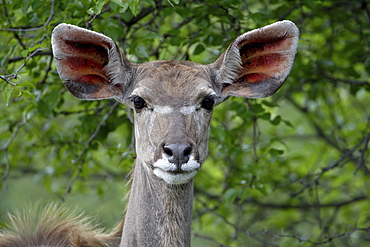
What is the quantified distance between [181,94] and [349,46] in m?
3.35

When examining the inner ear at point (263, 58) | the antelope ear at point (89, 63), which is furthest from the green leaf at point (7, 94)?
the inner ear at point (263, 58)

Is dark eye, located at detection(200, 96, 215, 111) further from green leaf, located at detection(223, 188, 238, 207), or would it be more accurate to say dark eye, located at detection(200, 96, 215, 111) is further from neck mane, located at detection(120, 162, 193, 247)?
green leaf, located at detection(223, 188, 238, 207)

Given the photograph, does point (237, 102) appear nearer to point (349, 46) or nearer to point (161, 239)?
point (349, 46)

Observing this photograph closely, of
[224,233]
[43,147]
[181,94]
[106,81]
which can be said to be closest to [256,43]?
[181,94]

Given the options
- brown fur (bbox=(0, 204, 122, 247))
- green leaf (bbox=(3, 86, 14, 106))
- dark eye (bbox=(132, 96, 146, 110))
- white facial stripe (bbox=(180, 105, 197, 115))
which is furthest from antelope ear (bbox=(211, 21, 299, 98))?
brown fur (bbox=(0, 204, 122, 247))

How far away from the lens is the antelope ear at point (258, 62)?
5043mm

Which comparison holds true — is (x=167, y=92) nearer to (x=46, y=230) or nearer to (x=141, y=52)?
(x=141, y=52)

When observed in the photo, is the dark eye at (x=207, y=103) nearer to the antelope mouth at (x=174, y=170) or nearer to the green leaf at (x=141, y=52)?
the antelope mouth at (x=174, y=170)

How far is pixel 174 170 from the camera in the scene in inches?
172

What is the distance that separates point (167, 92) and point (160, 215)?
998 mm

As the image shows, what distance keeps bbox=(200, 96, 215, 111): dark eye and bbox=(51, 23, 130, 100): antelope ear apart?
749mm

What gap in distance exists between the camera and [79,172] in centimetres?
690

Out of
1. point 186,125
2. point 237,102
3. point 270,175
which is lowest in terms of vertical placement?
point 270,175

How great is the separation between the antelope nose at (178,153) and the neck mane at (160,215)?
551 mm
